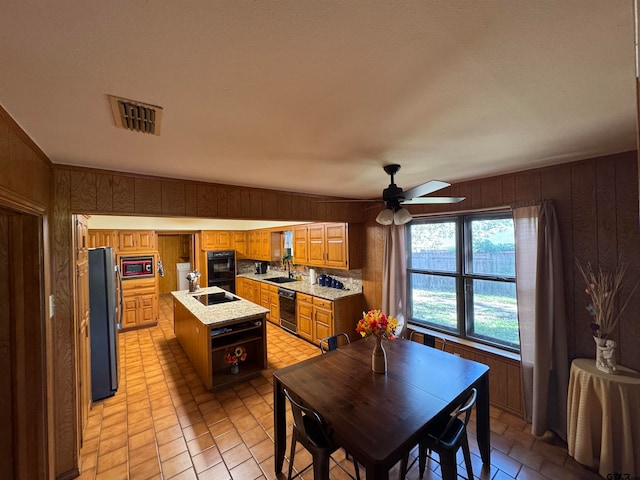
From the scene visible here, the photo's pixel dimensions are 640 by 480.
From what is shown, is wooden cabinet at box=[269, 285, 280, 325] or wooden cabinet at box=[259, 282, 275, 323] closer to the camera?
wooden cabinet at box=[269, 285, 280, 325]

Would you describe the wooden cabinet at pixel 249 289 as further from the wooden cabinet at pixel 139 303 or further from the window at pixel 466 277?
the window at pixel 466 277

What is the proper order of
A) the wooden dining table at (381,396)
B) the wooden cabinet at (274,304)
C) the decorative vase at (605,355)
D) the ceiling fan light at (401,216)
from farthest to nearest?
1. the wooden cabinet at (274,304)
2. the ceiling fan light at (401,216)
3. the decorative vase at (605,355)
4. the wooden dining table at (381,396)

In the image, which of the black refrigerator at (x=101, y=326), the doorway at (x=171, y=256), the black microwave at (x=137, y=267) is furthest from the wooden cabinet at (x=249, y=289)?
the black refrigerator at (x=101, y=326)

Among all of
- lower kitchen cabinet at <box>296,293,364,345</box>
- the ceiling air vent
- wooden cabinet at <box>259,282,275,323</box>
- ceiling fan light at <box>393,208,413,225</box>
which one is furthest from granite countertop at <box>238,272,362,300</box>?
the ceiling air vent

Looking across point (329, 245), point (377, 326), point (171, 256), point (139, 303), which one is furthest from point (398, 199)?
point (171, 256)

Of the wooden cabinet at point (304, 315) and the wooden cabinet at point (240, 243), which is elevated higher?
the wooden cabinet at point (240, 243)

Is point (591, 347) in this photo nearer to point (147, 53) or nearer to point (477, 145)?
point (477, 145)

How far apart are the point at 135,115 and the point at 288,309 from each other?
13.3ft

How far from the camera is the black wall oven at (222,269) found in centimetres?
642

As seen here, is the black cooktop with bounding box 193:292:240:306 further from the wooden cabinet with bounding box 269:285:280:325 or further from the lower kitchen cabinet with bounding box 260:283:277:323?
the lower kitchen cabinet with bounding box 260:283:277:323

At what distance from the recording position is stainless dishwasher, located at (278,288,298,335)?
15.3 feet

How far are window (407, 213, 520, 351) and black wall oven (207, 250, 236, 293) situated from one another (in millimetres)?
4692

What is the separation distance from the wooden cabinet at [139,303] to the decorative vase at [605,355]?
639 centimetres

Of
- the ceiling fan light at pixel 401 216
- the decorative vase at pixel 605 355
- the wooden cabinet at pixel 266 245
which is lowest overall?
the decorative vase at pixel 605 355
